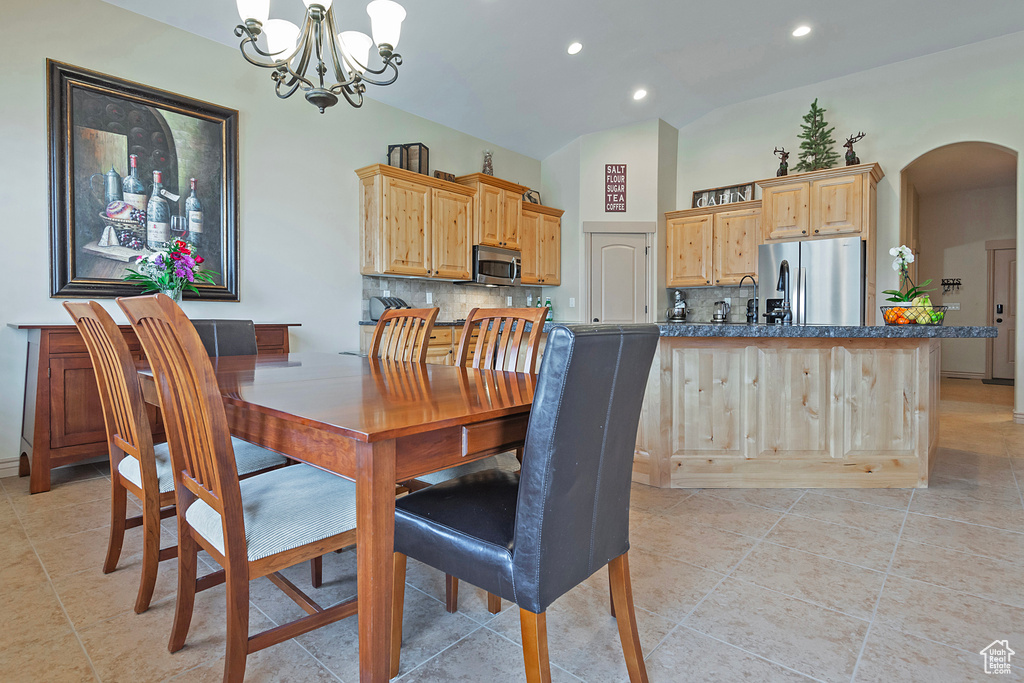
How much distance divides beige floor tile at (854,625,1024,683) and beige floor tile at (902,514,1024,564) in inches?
33.5

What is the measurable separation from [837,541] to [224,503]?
2.27 m

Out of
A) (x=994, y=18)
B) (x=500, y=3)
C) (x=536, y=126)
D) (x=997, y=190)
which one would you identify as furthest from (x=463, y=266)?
(x=997, y=190)

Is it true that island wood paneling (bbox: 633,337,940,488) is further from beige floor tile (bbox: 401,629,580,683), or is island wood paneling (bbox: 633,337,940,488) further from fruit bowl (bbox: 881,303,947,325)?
beige floor tile (bbox: 401,629,580,683)

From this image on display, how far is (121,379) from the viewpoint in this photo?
5.19ft

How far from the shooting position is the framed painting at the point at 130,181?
315 cm

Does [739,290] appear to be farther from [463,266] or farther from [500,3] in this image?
[500,3]

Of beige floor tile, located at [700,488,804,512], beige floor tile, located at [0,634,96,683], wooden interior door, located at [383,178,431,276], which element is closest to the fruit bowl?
A: beige floor tile, located at [700,488,804,512]

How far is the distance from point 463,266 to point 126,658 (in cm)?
408

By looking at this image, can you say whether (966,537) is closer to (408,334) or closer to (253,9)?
(408,334)

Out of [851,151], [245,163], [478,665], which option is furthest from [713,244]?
[478,665]

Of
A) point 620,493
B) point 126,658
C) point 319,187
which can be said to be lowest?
point 126,658

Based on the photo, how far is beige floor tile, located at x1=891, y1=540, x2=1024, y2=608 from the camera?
69.5 inches

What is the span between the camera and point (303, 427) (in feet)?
3.69

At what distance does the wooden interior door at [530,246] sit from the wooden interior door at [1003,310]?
6439 millimetres
